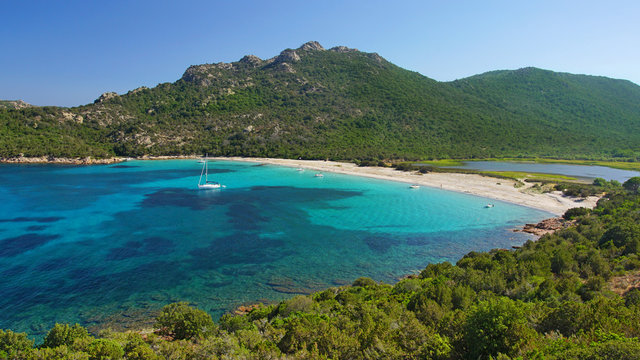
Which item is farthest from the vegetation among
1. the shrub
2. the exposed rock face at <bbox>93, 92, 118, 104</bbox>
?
the exposed rock face at <bbox>93, 92, 118, 104</bbox>

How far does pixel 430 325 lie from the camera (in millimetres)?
13914

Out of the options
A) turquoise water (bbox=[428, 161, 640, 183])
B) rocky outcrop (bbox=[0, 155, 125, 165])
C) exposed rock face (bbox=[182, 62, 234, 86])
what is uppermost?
exposed rock face (bbox=[182, 62, 234, 86])

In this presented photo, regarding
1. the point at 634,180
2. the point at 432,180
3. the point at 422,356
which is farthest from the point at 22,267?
the point at 634,180

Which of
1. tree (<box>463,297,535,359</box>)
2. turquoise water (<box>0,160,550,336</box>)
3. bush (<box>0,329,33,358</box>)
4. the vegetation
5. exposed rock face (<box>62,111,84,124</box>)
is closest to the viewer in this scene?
tree (<box>463,297,535,359</box>)

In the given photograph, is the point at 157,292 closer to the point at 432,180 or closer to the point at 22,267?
the point at 22,267

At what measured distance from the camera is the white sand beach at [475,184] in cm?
5225

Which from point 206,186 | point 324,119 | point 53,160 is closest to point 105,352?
point 206,186

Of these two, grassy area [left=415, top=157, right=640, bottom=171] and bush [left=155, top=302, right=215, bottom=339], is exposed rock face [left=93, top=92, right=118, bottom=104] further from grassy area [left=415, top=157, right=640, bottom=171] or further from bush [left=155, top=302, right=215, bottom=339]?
bush [left=155, top=302, right=215, bottom=339]

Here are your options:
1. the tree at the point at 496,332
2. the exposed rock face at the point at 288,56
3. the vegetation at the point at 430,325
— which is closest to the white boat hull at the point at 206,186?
the vegetation at the point at 430,325

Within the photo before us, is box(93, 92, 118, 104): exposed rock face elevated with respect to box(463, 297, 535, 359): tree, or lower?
elevated

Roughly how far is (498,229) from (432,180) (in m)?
35.2

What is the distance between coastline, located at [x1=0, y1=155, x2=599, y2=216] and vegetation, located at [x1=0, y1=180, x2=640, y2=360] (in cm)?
3374

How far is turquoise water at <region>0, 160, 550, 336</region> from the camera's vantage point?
2153 cm

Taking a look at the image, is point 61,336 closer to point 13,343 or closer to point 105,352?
point 13,343
